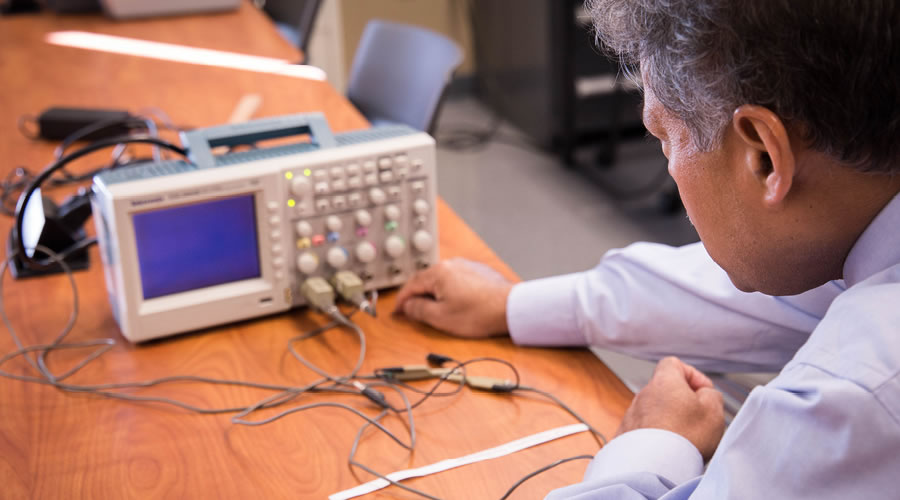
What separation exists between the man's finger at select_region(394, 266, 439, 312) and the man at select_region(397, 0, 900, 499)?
0.38m

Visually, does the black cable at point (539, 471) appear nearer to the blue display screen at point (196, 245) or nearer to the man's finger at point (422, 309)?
the man's finger at point (422, 309)

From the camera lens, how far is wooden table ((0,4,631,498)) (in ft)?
3.13

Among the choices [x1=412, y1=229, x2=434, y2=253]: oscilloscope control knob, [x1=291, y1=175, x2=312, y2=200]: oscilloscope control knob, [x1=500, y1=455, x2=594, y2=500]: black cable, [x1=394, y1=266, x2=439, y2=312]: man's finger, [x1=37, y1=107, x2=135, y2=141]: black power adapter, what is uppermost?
[x1=291, y1=175, x2=312, y2=200]: oscilloscope control knob

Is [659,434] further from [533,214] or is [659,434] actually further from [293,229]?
[533,214]

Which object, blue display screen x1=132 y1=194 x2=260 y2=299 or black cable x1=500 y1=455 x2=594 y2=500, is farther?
blue display screen x1=132 y1=194 x2=260 y2=299

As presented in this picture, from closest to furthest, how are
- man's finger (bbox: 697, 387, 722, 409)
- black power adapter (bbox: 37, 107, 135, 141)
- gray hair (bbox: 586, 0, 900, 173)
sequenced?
gray hair (bbox: 586, 0, 900, 173), man's finger (bbox: 697, 387, 722, 409), black power adapter (bbox: 37, 107, 135, 141)

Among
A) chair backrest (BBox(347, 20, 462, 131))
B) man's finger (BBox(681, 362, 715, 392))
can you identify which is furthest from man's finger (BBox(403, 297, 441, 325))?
chair backrest (BBox(347, 20, 462, 131))

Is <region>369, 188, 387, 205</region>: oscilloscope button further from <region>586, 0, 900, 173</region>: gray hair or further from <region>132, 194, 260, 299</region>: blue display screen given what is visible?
<region>586, 0, 900, 173</region>: gray hair

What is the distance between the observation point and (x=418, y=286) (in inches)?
49.0

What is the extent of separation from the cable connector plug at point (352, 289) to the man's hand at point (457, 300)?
50 millimetres

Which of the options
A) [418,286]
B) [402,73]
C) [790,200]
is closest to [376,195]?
[418,286]

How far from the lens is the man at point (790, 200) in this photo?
0.64 meters

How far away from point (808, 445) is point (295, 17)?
2.67 meters

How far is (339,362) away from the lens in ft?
3.79
